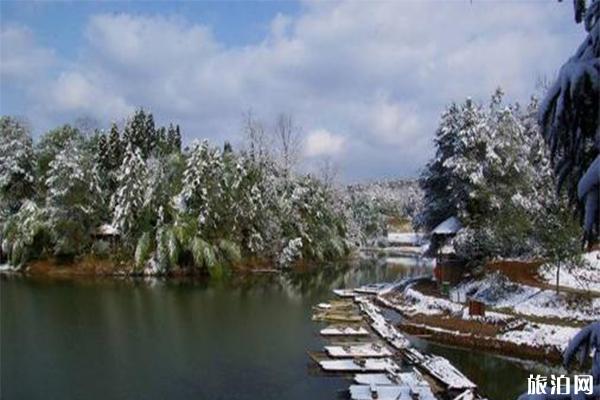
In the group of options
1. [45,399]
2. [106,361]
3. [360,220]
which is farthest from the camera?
[360,220]

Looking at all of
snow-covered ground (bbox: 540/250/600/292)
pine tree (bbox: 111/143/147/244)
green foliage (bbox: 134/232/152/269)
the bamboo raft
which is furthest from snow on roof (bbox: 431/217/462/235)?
pine tree (bbox: 111/143/147/244)

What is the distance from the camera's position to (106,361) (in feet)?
77.4

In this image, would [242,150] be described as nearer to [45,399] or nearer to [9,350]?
[9,350]

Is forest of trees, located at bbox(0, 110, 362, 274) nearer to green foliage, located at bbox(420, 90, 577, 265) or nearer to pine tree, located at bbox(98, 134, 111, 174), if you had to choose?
pine tree, located at bbox(98, 134, 111, 174)

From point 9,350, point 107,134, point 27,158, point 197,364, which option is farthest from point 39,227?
point 197,364

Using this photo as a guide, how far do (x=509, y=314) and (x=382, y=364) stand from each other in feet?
27.4

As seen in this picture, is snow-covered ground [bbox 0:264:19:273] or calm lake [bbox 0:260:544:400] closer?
calm lake [bbox 0:260:544:400]

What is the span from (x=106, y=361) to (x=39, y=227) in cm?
3401

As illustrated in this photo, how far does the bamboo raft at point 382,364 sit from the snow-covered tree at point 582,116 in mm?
13884

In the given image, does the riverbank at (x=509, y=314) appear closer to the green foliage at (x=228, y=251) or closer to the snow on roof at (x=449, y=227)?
the snow on roof at (x=449, y=227)

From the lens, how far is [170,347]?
25.8 m

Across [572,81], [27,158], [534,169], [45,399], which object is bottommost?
[45,399]

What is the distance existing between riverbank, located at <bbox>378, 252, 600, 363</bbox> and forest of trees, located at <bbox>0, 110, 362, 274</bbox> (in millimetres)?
23367

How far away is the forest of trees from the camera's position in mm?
53219
